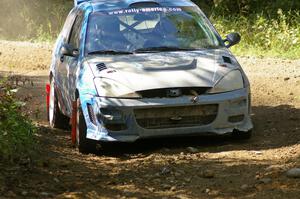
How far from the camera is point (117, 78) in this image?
8391mm

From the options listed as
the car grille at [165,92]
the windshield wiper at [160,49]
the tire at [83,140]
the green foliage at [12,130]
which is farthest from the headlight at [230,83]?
the green foliage at [12,130]

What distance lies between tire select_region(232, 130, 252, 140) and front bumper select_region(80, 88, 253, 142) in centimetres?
15

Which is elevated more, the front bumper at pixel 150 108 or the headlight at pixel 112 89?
the headlight at pixel 112 89

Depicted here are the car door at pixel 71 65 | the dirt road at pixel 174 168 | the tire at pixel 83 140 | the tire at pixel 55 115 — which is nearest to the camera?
the dirt road at pixel 174 168

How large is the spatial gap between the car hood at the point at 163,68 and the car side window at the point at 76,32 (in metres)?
0.82

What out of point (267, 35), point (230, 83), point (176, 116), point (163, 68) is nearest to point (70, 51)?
point (163, 68)

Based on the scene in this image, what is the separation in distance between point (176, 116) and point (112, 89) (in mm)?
736

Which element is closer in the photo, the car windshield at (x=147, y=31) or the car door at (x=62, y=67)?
the car windshield at (x=147, y=31)

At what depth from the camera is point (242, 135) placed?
8.85 m

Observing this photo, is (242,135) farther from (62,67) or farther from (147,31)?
(62,67)

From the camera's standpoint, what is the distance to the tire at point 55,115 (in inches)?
422

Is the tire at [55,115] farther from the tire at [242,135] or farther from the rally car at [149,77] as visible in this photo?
the tire at [242,135]

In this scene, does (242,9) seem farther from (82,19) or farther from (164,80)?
(164,80)

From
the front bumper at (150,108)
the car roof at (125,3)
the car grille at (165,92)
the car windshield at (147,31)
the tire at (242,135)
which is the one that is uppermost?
the car roof at (125,3)
